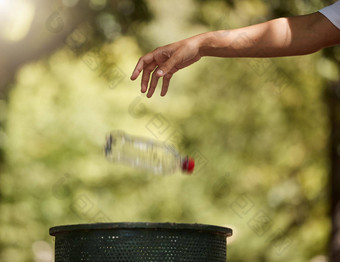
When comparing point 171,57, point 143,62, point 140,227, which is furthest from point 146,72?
point 140,227

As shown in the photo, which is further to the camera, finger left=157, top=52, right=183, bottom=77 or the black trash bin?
finger left=157, top=52, right=183, bottom=77

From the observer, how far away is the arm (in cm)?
320

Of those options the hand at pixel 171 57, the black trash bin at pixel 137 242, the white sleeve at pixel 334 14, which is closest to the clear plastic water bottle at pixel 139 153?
the hand at pixel 171 57

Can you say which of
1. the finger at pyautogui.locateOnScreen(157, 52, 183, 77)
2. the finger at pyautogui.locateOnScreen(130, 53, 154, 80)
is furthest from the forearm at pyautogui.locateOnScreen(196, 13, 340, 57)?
the finger at pyautogui.locateOnScreen(130, 53, 154, 80)

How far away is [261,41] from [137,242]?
1.23m

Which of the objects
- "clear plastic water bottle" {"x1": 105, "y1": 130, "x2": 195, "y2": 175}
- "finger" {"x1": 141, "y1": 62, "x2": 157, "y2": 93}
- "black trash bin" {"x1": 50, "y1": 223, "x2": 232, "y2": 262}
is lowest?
"black trash bin" {"x1": 50, "y1": 223, "x2": 232, "y2": 262}

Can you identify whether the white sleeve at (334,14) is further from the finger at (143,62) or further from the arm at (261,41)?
the finger at (143,62)

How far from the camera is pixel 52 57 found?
1153 cm

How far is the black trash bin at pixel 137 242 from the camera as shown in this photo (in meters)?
2.95

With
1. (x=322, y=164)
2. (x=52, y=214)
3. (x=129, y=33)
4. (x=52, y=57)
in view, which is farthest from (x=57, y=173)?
(x=322, y=164)

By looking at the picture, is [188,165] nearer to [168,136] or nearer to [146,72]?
[146,72]

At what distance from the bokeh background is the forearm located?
7.20 metres

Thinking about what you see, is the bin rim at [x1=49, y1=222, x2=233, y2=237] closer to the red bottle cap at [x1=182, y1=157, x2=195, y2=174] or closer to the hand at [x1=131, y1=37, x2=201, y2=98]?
the red bottle cap at [x1=182, y1=157, x2=195, y2=174]

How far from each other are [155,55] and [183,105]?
29.9ft
